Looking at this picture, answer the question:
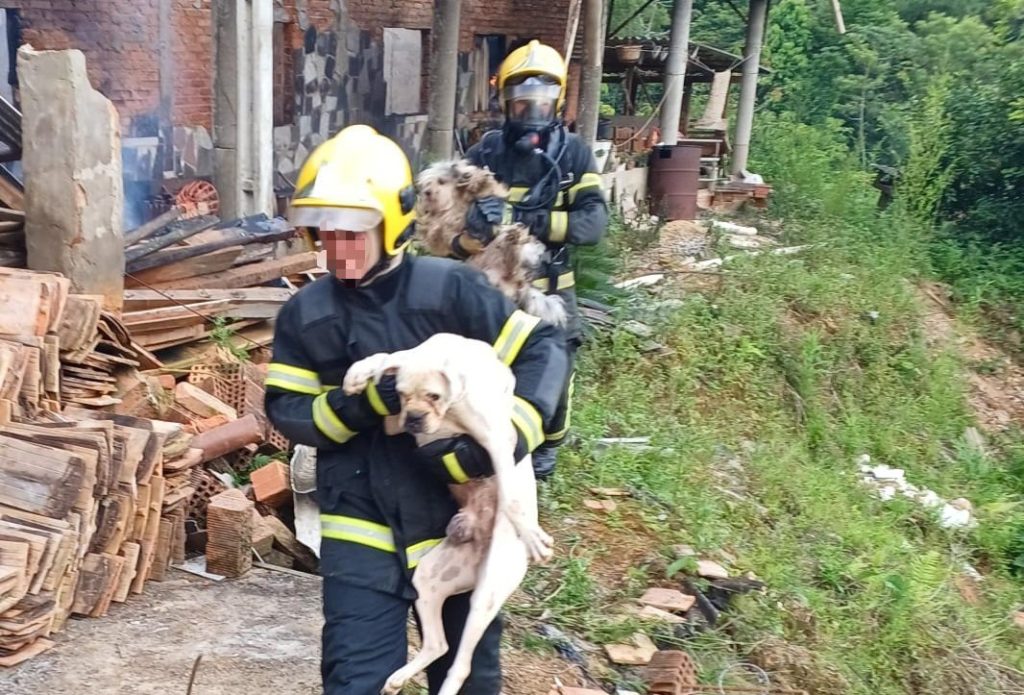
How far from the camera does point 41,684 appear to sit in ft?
12.1

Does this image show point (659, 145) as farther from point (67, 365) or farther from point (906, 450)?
point (67, 365)

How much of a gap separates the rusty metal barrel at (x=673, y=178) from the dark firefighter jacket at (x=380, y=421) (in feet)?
37.2

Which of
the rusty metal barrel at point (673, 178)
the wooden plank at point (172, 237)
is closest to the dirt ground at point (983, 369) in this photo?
the rusty metal barrel at point (673, 178)

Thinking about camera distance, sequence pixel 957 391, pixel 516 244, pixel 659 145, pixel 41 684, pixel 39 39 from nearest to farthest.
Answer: pixel 41 684
pixel 516 244
pixel 39 39
pixel 957 391
pixel 659 145

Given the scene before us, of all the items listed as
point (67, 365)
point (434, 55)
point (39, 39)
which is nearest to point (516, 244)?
point (67, 365)

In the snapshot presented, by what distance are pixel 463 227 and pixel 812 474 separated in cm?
453

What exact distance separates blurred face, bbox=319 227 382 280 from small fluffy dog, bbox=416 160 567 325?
1923 mm

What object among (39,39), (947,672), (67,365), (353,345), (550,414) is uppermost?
(39,39)

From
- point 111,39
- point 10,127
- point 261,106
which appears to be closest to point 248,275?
point 10,127

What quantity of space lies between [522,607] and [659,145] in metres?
10.3

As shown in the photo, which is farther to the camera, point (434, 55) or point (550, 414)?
point (434, 55)

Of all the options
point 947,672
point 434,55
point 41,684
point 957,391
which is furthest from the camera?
point 957,391

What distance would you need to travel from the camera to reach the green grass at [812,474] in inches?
218

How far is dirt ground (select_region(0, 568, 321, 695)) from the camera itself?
377 cm
